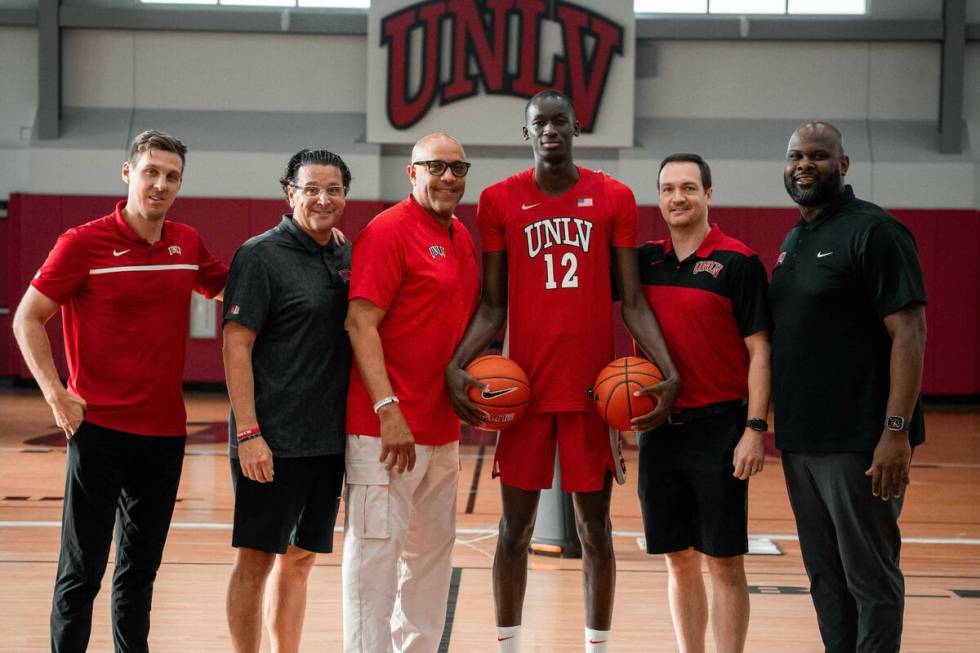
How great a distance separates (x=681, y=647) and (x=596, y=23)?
10.2m

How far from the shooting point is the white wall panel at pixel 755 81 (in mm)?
12547

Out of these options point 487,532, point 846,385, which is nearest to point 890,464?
point 846,385

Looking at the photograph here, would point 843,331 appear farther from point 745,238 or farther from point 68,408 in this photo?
point 745,238

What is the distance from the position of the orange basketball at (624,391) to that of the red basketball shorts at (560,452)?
0.11 m

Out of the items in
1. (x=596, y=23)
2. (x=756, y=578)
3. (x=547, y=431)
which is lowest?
(x=756, y=578)

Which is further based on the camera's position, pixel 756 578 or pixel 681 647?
pixel 756 578

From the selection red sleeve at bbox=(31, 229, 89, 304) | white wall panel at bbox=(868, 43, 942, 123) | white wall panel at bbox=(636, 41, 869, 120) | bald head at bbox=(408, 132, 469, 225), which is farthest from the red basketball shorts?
white wall panel at bbox=(868, 43, 942, 123)

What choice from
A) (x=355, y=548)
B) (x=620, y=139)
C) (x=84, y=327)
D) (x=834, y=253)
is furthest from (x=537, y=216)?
(x=620, y=139)

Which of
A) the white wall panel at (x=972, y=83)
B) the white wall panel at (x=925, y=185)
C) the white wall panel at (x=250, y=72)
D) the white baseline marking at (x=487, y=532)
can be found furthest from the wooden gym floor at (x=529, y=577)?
the white wall panel at (x=972, y=83)

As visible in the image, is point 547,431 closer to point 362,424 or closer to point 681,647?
point 362,424

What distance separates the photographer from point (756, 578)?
4961 millimetres

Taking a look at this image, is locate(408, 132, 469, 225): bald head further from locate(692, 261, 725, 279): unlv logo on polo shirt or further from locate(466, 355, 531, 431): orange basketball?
locate(692, 261, 725, 279): unlv logo on polo shirt

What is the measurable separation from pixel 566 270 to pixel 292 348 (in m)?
0.91

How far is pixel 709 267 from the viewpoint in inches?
130
